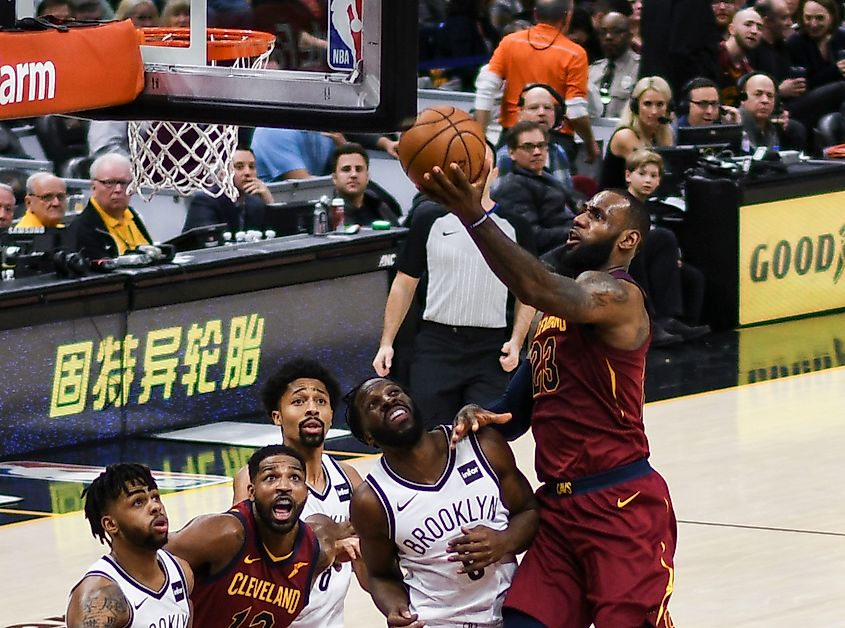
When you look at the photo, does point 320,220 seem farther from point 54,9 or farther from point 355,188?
point 54,9

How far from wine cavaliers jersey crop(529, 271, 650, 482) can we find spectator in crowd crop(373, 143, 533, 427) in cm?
294

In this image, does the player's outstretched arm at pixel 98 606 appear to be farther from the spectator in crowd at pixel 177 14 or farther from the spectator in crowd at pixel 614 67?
the spectator in crowd at pixel 614 67

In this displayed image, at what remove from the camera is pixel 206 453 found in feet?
33.9

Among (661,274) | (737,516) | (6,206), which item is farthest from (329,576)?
(661,274)

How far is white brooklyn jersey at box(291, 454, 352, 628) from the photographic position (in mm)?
6145

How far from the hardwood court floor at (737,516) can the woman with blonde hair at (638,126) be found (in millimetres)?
1559

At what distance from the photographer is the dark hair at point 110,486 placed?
5.38 meters

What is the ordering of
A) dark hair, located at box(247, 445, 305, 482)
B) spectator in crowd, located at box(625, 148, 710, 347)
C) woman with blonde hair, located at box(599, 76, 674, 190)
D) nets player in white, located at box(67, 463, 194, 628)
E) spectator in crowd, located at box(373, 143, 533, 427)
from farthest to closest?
woman with blonde hair, located at box(599, 76, 674, 190), spectator in crowd, located at box(625, 148, 710, 347), spectator in crowd, located at box(373, 143, 533, 427), dark hair, located at box(247, 445, 305, 482), nets player in white, located at box(67, 463, 194, 628)

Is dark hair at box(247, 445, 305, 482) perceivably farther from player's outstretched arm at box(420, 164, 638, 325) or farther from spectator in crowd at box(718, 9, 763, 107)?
spectator in crowd at box(718, 9, 763, 107)

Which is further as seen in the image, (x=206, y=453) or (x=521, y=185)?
(x=521, y=185)

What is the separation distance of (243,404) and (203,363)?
400 millimetres

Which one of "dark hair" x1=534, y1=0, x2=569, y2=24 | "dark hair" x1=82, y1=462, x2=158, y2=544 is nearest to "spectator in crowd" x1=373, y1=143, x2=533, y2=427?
"dark hair" x1=82, y1=462, x2=158, y2=544

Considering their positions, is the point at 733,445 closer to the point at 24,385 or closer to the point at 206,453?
the point at 206,453

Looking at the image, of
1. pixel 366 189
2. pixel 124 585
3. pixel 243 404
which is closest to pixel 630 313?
pixel 124 585
